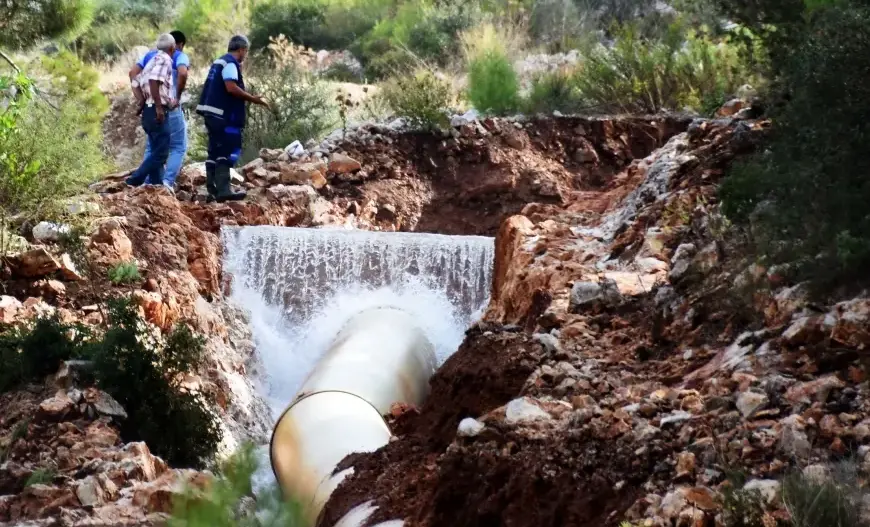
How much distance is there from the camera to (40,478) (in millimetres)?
5289

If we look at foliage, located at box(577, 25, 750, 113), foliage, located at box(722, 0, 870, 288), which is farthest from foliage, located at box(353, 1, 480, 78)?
foliage, located at box(722, 0, 870, 288)

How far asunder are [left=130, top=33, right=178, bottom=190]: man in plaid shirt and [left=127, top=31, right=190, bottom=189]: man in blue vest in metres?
0.05

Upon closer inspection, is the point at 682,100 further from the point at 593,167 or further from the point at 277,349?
the point at 277,349

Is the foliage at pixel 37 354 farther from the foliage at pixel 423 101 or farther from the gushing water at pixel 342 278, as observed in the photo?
the foliage at pixel 423 101

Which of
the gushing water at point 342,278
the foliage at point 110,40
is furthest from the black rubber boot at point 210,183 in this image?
the foliage at point 110,40

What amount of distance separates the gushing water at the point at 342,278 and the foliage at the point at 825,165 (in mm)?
4410

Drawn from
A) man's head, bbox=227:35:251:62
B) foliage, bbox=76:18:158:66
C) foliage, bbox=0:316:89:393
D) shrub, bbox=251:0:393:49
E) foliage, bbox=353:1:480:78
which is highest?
man's head, bbox=227:35:251:62

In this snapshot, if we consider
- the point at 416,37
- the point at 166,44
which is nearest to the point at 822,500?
the point at 166,44

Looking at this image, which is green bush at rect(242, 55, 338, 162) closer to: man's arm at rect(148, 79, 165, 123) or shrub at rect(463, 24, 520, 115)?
shrub at rect(463, 24, 520, 115)

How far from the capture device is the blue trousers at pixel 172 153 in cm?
998

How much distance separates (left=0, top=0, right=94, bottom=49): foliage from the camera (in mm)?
11719

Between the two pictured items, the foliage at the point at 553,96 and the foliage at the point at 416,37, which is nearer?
the foliage at the point at 553,96

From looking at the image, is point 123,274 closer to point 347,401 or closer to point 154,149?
point 154,149

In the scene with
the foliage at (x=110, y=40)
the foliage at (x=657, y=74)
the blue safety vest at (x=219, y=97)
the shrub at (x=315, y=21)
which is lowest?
the foliage at (x=110, y=40)
